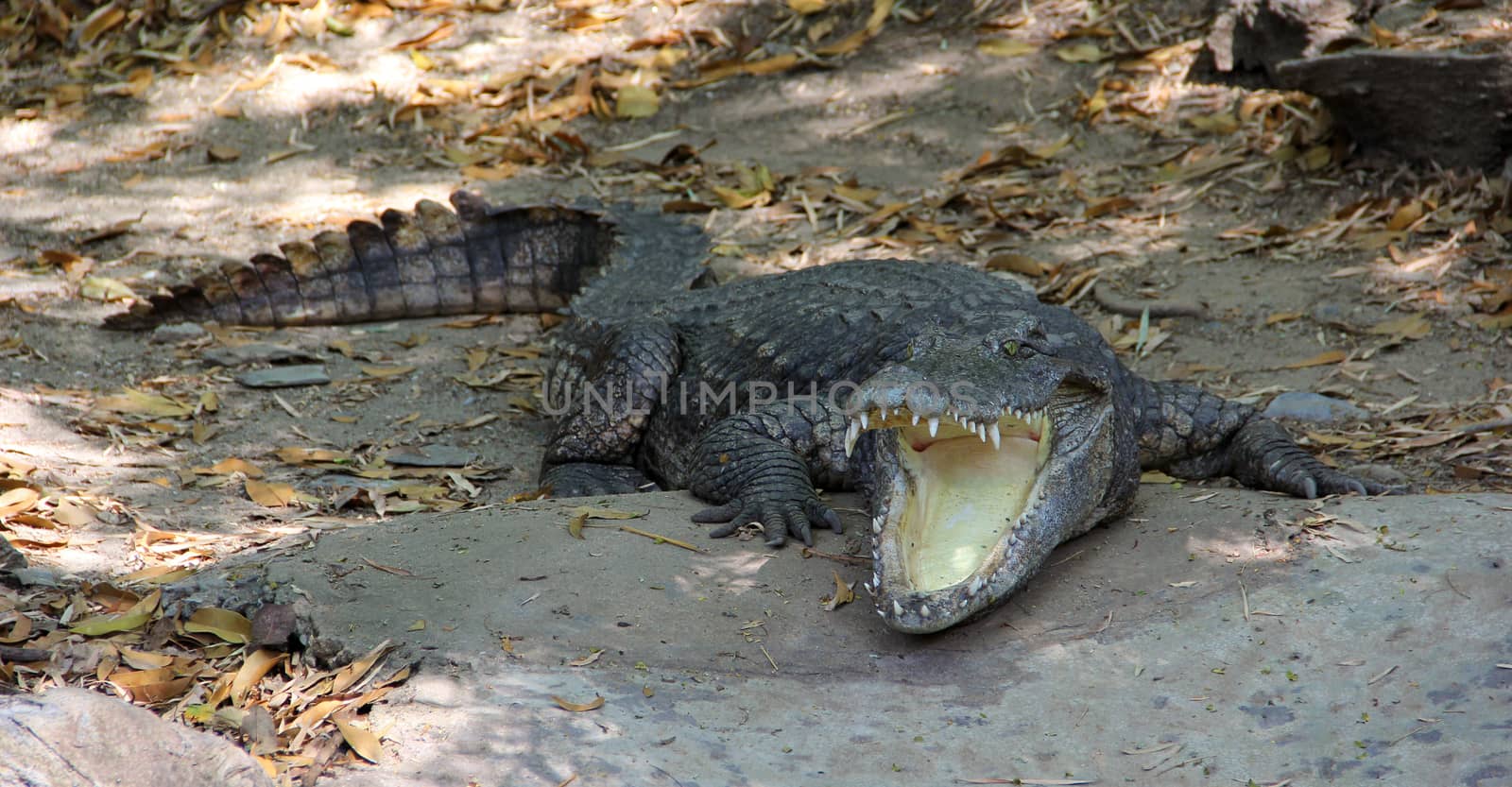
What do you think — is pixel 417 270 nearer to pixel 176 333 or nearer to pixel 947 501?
pixel 176 333

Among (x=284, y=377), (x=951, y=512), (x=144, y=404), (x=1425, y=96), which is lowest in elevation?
(x=284, y=377)

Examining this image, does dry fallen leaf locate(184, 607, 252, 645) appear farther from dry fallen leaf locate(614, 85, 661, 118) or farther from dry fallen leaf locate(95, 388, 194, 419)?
dry fallen leaf locate(614, 85, 661, 118)

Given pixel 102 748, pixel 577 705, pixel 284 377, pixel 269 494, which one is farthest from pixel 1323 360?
pixel 102 748

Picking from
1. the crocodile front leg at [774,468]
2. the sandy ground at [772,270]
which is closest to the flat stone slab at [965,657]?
the sandy ground at [772,270]

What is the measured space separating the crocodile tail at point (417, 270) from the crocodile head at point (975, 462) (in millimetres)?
2825

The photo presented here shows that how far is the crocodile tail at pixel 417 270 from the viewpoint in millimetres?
5746

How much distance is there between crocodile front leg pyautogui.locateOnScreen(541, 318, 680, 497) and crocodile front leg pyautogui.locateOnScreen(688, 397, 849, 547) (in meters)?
0.49

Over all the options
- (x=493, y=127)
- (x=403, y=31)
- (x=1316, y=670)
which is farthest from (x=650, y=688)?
(x=403, y=31)

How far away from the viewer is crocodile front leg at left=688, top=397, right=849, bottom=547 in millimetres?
3762

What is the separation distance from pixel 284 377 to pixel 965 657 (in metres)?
3.42

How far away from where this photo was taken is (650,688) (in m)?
2.84

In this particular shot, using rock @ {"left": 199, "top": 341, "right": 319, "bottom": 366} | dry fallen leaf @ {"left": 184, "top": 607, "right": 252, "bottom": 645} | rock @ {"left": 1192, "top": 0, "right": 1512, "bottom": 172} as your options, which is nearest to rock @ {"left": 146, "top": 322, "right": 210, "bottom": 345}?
rock @ {"left": 199, "top": 341, "right": 319, "bottom": 366}

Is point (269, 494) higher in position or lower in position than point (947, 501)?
lower

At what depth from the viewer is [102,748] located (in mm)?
2125
